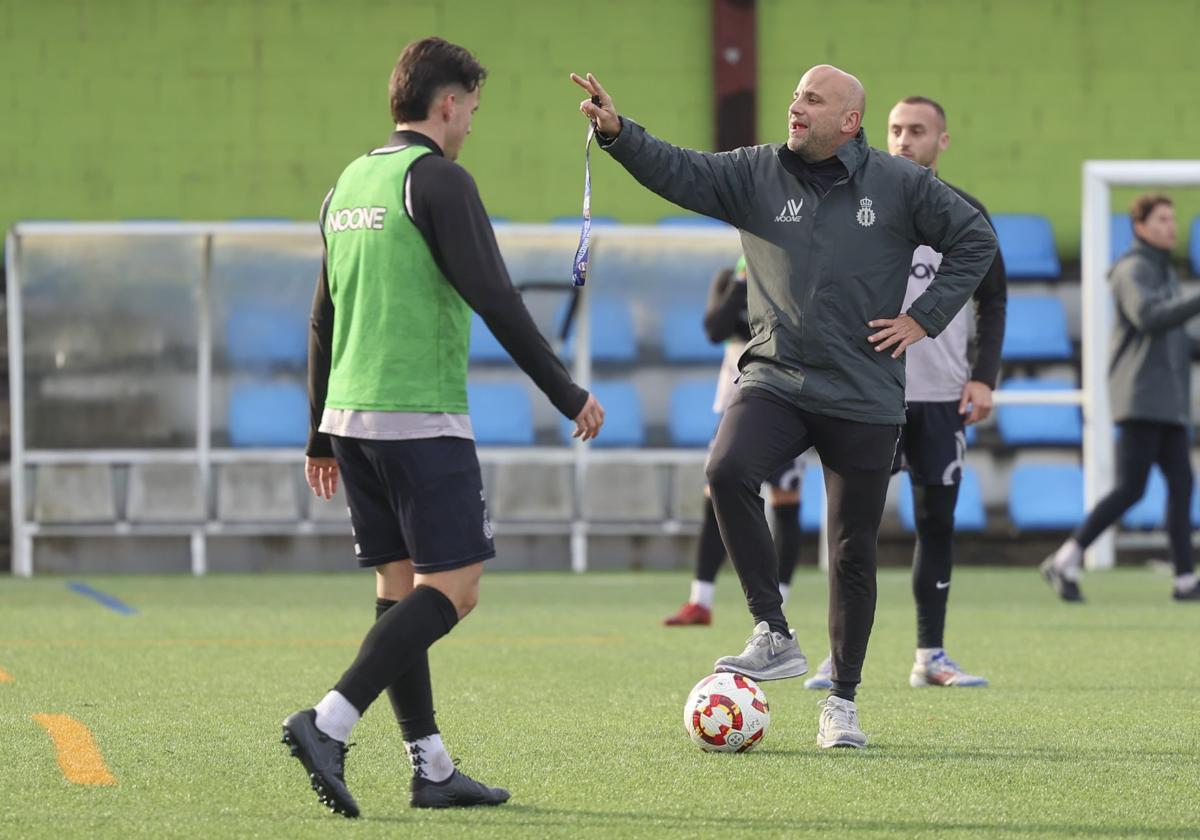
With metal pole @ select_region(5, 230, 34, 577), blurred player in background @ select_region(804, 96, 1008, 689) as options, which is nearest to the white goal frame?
blurred player in background @ select_region(804, 96, 1008, 689)

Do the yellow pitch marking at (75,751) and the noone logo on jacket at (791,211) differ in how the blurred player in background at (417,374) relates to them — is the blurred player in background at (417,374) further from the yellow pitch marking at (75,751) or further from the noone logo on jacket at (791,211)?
the noone logo on jacket at (791,211)

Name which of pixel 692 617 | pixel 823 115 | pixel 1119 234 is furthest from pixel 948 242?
pixel 1119 234

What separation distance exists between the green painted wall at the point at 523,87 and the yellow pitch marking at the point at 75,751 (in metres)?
8.93

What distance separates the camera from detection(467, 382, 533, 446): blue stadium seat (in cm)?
1420

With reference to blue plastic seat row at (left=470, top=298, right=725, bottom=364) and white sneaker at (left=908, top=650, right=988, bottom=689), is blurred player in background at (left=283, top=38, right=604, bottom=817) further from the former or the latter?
blue plastic seat row at (left=470, top=298, right=725, bottom=364)

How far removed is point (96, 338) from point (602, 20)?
426 centimetres

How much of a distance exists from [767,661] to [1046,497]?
9384mm

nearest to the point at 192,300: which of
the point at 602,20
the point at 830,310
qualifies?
the point at 602,20

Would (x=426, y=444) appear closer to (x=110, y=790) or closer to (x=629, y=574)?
(x=110, y=790)

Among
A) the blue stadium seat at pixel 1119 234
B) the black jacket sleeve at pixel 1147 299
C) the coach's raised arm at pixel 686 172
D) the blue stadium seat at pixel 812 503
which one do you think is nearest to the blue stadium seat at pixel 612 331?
the blue stadium seat at pixel 812 503

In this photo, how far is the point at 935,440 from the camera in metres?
6.79

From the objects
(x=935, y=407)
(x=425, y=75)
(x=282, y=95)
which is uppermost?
(x=282, y=95)

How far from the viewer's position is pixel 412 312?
4.36 m

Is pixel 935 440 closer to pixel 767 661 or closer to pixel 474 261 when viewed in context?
pixel 767 661
